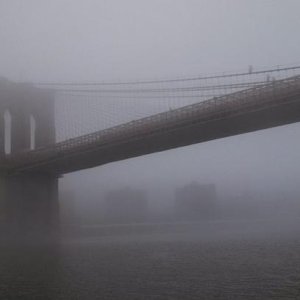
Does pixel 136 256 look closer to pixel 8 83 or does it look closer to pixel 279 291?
pixel 279 291

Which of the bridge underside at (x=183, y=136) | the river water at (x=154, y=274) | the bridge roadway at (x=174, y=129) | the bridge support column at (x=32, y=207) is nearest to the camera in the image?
the river water at (x=154, y=274)

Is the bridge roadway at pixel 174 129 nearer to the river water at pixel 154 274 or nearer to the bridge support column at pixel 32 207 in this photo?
the bridge support column at pixel 32 207

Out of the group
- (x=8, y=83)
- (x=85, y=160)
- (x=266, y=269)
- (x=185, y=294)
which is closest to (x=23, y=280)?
(x=185, y=294)

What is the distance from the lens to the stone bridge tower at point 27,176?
42.4 meters

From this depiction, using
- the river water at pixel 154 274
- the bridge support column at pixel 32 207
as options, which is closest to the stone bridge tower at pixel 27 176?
the bridge support column at pixel 32 207

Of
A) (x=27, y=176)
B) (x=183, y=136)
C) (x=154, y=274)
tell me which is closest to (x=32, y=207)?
(x=27, y=176)

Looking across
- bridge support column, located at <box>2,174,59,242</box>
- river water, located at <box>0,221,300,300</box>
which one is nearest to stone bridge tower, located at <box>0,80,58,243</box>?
bridge support column, located at <box>2,174,59,242</box>

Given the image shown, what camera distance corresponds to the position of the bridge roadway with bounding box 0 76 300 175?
26.0m

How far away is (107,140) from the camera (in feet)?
116

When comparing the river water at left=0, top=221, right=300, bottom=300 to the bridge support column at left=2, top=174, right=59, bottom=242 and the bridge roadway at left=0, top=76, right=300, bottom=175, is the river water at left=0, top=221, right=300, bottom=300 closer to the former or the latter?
the bridge roadway at left=0, top=76, right=300, bottom=175

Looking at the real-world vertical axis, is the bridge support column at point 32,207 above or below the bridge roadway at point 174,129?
below

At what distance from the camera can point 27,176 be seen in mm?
43188

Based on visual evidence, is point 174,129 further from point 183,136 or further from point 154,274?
point 154,274

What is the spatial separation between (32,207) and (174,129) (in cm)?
1646
